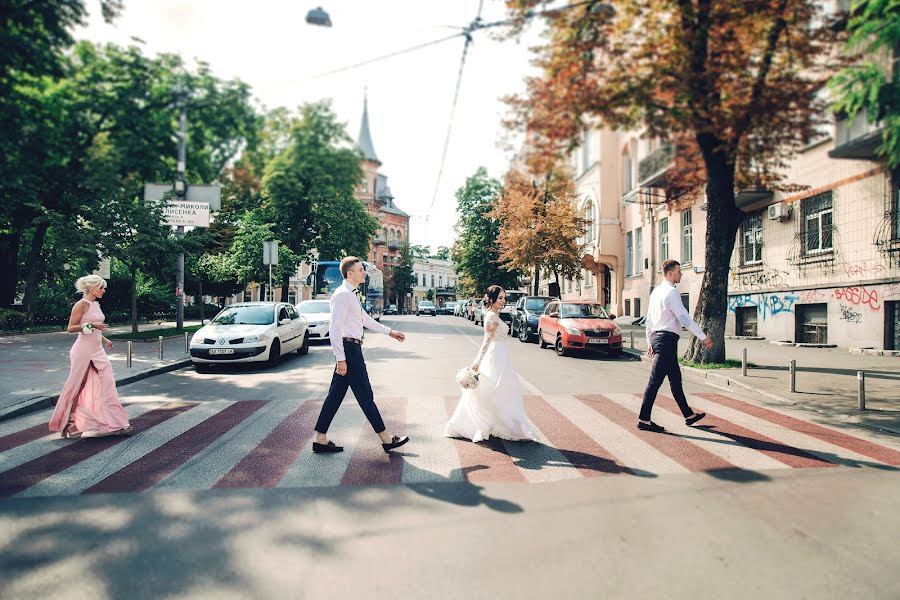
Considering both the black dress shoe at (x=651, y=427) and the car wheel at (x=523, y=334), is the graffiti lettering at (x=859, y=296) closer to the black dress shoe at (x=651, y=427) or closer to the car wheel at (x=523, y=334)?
the car wheel at (x=523, y=334)

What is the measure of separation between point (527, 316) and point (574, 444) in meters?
15.2

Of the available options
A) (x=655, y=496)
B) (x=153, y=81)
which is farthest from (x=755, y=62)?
(x=153, y=81)

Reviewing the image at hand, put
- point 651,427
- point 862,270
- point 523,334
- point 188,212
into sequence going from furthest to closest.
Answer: point 523,334 → point 862,270 → point 188,212 → point 651,427

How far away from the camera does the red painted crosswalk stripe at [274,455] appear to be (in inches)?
188

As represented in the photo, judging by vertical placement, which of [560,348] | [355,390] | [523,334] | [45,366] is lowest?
[45,366]

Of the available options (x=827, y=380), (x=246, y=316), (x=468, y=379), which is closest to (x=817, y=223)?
(x=827, y=380)

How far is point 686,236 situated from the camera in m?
24.7

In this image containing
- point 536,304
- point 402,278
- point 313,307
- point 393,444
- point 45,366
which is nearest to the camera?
point 393,444

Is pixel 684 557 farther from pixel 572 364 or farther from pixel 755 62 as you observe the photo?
pixel 572 364

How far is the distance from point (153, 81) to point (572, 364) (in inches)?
425

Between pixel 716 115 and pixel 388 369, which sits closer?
pixel 716 115

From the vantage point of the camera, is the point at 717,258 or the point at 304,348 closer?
the point at 717,258

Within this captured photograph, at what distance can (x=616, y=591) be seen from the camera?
9.63 feet

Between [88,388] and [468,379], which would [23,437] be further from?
[468,379]
